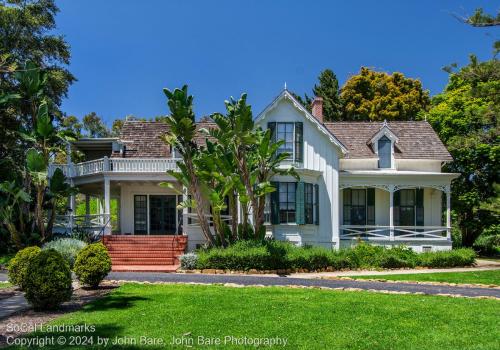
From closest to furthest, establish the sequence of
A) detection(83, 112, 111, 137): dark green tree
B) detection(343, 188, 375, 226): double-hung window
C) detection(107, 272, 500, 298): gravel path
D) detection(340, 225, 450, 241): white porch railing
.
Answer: detection(107, 272, 500, 298): gravel path, detection(340, 225, 450, 241): white porch railing, detection(343, 188, 375, 226): double-hung window, detection(83, 112, 111, 137): dark green tree

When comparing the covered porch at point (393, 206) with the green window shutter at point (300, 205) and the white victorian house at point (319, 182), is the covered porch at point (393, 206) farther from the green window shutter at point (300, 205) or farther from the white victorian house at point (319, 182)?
the green window shutter at point (300, 205)

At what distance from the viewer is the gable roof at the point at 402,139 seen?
85.1 ft

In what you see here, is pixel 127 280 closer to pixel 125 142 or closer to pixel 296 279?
pixel 296 279

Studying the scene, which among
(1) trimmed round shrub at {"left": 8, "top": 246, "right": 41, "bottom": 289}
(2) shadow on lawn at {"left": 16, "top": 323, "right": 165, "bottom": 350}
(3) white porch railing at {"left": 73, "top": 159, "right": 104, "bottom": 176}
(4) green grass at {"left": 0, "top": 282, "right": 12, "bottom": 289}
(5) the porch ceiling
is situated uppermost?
(3) white porch railing at {"left": 73, "top": 159, "right": 104, "bottom": 176}

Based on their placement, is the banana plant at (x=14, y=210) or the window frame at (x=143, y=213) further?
the window frame at (x=143, y=213)

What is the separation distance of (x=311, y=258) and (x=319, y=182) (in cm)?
604

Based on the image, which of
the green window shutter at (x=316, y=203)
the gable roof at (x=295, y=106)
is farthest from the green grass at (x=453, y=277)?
the gable roof at (x=295, y=106)

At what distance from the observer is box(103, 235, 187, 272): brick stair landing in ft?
67.1

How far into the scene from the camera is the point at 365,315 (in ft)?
31.5

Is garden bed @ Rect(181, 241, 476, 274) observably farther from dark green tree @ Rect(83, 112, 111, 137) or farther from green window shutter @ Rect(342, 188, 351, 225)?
dark green tree @ Rect(83, 112, 111, 137)

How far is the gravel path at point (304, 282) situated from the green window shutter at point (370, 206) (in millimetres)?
10659

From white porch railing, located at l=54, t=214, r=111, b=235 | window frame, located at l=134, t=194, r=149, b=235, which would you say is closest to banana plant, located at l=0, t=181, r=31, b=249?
white porch railing, located at l=54, t=214, r=111, b=235

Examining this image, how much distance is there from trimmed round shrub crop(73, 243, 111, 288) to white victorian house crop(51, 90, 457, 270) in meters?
9.38

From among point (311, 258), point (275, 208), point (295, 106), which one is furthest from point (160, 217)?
point (311, 258)
